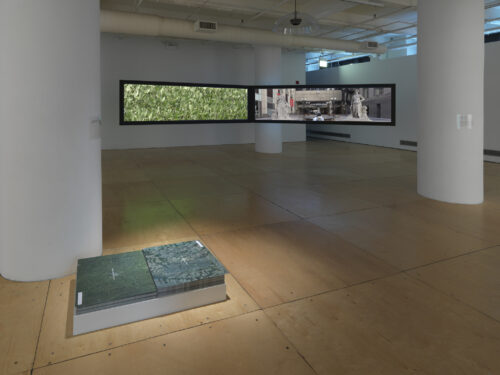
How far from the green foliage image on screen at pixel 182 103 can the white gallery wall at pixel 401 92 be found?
21.5ft

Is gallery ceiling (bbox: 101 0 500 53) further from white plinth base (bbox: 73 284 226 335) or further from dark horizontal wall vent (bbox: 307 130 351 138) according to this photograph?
white plinth base (bbox: 73 284 226 335)

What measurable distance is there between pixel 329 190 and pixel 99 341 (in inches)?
246

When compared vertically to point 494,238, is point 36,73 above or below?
above

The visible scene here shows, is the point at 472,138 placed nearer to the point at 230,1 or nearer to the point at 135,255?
the point at 135,255

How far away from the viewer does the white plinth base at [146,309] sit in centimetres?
310

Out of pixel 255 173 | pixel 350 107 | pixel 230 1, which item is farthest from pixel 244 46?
pixel 255 173

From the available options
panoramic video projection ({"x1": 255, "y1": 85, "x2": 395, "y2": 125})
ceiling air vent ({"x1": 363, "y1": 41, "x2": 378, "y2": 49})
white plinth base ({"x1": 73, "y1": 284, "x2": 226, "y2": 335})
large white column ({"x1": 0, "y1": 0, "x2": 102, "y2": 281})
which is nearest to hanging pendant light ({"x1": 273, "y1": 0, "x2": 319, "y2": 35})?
panoramic video projection ({"x1": 255, "y1": 85, "x2": 395, "y2": 125})

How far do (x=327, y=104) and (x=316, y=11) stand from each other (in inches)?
115

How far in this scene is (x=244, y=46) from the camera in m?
18.2

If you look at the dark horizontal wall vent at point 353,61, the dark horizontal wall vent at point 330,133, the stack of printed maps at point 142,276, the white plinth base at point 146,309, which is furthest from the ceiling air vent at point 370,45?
the white plinth base at point 146,309

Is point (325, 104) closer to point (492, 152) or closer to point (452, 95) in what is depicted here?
point (492, 152)

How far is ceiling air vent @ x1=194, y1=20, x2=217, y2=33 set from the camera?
12.0 metres

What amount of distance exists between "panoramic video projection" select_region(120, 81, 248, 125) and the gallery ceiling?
7.95ft

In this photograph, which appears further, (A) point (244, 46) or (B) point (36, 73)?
(A) point (244, 46)
